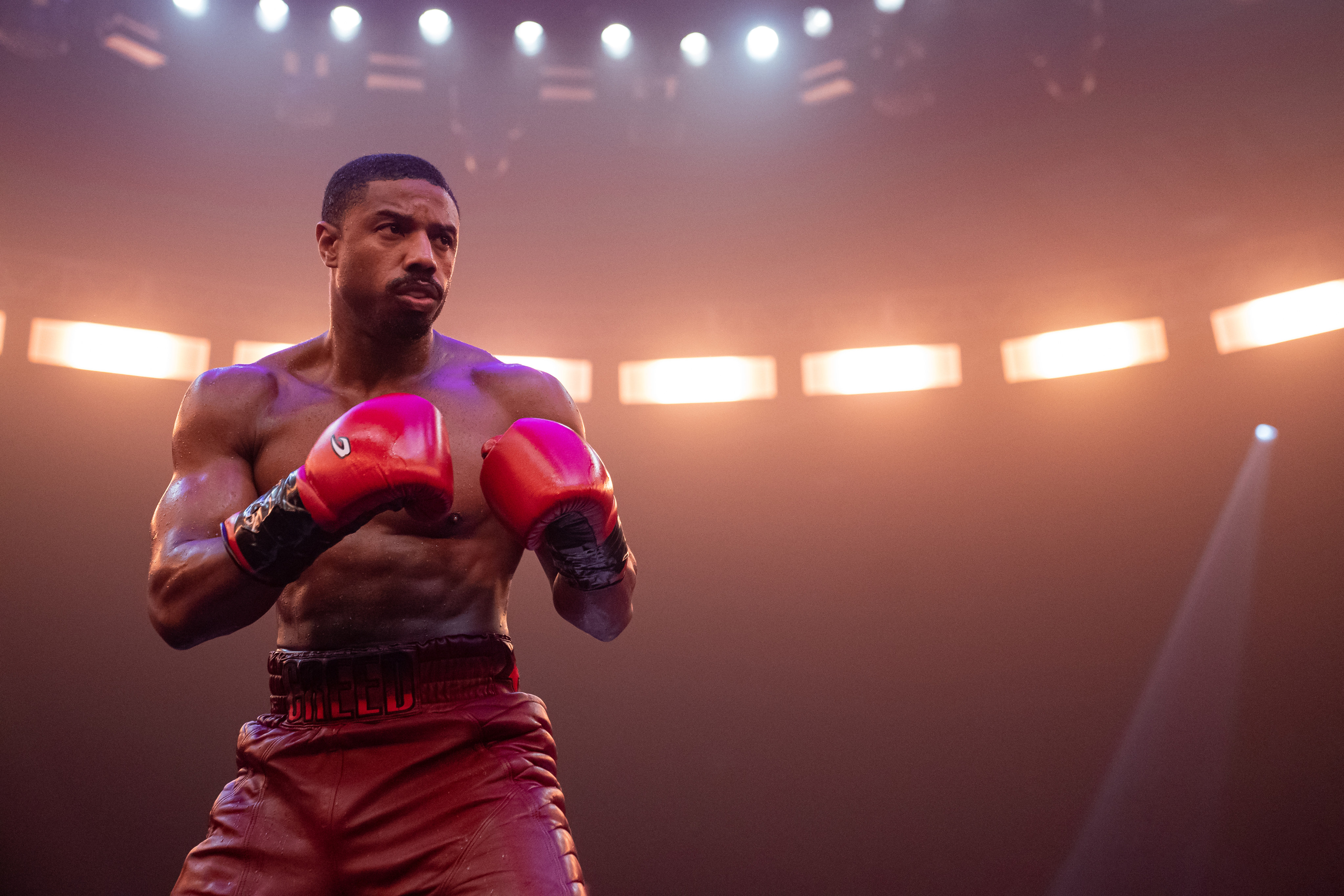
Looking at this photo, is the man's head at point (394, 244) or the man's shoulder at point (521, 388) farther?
the man's shoulder at point (521, 388)

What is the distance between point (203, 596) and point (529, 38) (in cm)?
371

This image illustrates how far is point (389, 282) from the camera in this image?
149 centimetres

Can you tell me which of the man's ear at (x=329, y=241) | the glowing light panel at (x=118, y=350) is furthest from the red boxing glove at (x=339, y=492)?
the glowing light panel at (x=118, y=350)

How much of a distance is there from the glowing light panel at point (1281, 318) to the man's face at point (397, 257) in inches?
144

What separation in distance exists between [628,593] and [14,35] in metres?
3.86

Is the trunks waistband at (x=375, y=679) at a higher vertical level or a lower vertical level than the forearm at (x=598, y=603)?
lower

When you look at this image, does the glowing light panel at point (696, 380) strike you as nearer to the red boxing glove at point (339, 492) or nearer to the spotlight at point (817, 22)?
the spotlight at point (817, 22)

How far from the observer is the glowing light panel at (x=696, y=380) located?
13.6 ft

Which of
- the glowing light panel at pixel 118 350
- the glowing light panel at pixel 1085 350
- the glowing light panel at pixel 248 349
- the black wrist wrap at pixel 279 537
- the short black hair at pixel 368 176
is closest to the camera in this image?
the black wrist wrap at pixel 279 537

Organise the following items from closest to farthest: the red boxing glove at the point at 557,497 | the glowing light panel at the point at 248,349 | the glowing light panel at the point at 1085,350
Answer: the red boxing glove at the point at 557,497 < the glowing light panel at the point at 248,349 < the glowing light panel at the point at 1085,350

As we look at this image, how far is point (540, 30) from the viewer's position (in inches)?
162

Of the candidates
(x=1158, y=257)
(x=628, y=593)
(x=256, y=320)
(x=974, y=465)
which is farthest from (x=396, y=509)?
(x=1158, y=257)

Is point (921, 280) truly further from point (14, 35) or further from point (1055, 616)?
point (14, 35)

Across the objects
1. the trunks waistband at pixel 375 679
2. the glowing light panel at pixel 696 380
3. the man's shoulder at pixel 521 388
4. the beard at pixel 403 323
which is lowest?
the trunks waistband at pixel 375 679
